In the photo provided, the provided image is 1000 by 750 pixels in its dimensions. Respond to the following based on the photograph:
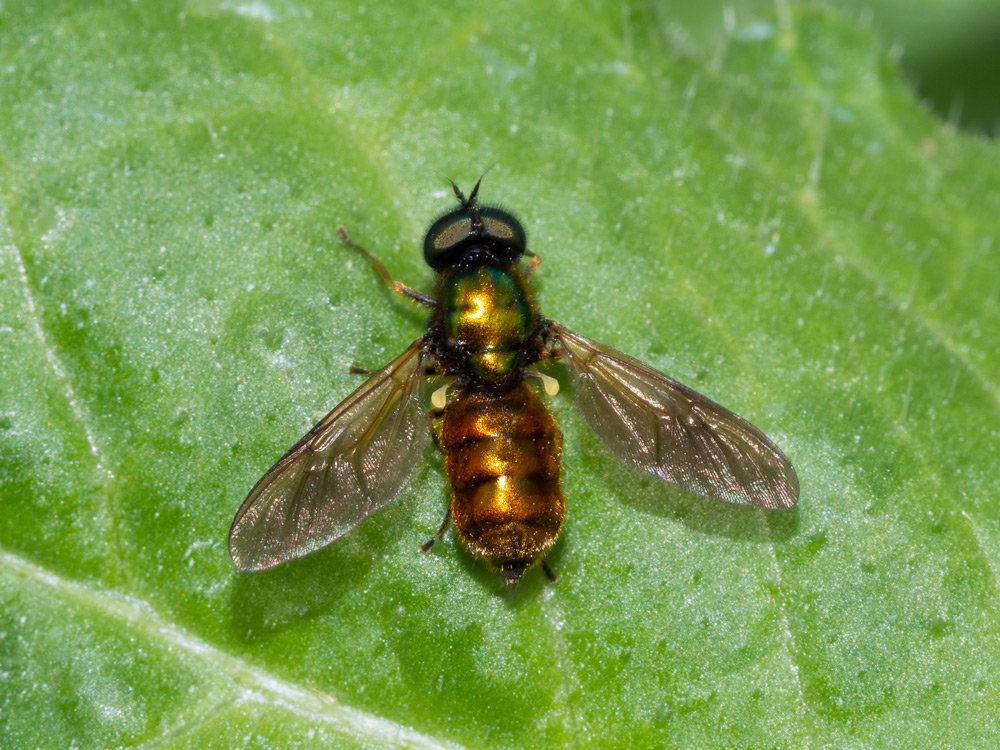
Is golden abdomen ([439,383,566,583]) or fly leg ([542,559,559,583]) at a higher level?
golden abdomen ([439,383,566,583])

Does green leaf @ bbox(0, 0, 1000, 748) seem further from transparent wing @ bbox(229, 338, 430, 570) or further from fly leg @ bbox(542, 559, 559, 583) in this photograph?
transparent wing @ bbox(229, 338, 430, 570)

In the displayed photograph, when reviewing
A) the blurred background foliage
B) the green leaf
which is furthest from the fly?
the blurred background foliage

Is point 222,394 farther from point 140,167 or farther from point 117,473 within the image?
point 140,167

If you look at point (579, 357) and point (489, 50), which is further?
point (489, 50)

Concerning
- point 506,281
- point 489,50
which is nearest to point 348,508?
point 506,281

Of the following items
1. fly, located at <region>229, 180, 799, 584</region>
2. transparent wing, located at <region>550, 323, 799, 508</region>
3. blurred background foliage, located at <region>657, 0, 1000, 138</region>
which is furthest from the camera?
blurred background foliage, located at <region>657, 0, 1000, 138</region>

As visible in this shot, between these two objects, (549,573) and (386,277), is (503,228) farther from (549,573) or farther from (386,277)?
(549,573)
